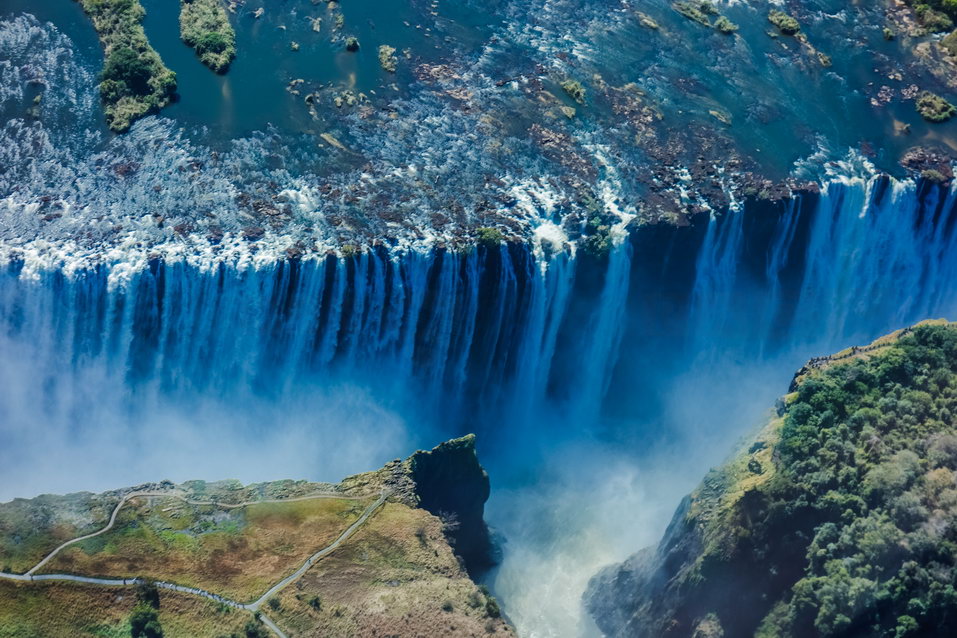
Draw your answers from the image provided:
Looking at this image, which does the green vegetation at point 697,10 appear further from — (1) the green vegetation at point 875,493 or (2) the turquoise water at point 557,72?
(1) the green vegetation at point 875,493

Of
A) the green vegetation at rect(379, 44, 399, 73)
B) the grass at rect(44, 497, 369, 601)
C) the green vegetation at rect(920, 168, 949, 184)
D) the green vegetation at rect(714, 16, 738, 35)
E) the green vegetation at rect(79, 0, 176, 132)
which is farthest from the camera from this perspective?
the green vegetation at rect(714, 16, 738, 35)

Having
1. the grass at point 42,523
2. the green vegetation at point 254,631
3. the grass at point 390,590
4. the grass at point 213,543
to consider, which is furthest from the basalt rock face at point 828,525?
the grass at point 42,523

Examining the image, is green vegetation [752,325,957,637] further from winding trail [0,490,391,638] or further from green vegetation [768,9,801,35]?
green vegetation [768,9,801,35]

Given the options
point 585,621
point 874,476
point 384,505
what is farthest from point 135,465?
point 874,476

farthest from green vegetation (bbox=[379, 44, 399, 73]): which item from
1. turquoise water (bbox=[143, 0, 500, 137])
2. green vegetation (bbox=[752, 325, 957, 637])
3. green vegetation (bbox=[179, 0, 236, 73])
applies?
green vegetation (bbox=[752, 325, 957, 637])

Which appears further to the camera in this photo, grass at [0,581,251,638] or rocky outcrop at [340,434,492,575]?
rocky outcrop at [340,434,492,575]

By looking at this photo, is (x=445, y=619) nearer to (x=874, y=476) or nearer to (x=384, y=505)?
(x=384, y=505)
